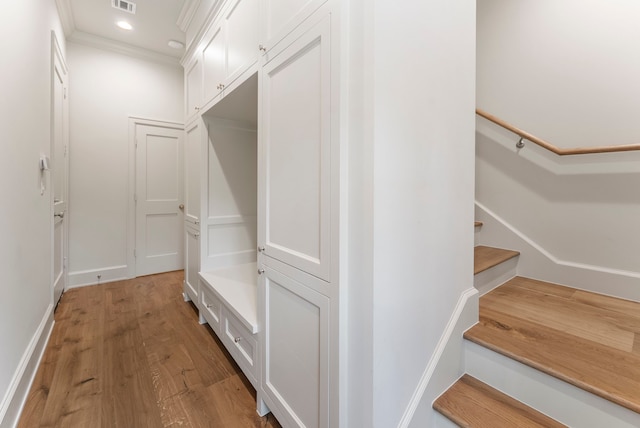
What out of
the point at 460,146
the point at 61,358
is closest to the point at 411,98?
the point at 460,146

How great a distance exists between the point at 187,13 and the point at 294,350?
303cm

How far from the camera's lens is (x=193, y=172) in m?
2.46

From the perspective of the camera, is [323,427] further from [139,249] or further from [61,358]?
[139,249]

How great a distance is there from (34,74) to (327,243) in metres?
2.34

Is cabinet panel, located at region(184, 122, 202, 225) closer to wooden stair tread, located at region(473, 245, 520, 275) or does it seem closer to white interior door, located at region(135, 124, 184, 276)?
white interior door, located at region(135, 124, 184, 276)

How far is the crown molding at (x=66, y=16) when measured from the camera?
2.47m

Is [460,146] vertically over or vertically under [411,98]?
under

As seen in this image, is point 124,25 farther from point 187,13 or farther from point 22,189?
point 22,189

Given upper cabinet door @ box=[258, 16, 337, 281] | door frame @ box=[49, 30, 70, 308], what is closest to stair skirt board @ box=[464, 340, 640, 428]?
upper cabinet door @ box=[258, 16, 337, 281]

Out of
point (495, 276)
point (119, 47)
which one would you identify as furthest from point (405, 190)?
point (119, 47)

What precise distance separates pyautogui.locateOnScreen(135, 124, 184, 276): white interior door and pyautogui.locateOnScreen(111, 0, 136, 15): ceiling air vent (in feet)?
4.11

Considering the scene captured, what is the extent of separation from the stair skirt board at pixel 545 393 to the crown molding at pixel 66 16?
167 inches

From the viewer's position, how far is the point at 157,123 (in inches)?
138

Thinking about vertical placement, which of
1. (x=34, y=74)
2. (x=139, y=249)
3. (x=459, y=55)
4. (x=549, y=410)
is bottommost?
(x=549, y=410)
